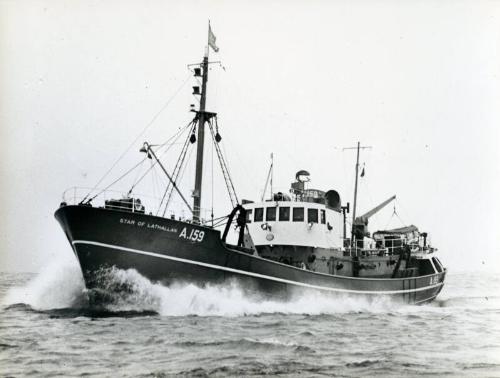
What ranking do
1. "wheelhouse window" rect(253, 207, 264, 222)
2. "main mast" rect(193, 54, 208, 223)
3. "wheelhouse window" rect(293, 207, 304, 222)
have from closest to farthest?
1. "main mast" rect(193, 54, 208, 223)
2. "wheelhouse window" rect(293, 207, 304, 222)
3. "wheelhouse window" rect(253, 207, 264, 222)

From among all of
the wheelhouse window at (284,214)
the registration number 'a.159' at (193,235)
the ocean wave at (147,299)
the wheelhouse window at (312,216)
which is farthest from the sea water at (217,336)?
the wheelhouse window at (284,214)

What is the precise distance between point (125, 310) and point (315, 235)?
8.98 metres

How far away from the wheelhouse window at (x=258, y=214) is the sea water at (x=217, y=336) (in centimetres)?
453

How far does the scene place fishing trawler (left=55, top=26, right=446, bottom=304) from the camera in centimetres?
1493

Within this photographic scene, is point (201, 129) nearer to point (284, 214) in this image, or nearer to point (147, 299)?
point (284, 214)

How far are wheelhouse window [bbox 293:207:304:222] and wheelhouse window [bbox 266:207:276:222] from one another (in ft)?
2.89

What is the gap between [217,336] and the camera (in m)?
12.4

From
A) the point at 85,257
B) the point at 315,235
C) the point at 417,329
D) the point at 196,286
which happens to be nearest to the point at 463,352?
the point at 417,329

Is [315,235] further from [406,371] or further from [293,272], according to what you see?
[406,371]

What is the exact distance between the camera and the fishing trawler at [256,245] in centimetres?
1493

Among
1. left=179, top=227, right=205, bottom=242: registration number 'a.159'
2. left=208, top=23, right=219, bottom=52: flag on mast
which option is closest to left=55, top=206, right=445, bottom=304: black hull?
left=179, top=227, right=205, bottom=242: registration number 'a.159'

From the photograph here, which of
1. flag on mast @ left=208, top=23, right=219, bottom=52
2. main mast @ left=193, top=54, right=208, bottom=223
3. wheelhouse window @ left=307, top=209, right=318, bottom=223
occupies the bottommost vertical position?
wheelhouse window @ left=307, top=209, right=318, bottom=223

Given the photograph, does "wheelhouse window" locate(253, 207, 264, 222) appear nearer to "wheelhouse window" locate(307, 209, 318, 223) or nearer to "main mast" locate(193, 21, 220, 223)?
"wheelhouse window" locate(307, 209, 318, 223)

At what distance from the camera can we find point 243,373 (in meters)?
9.37
